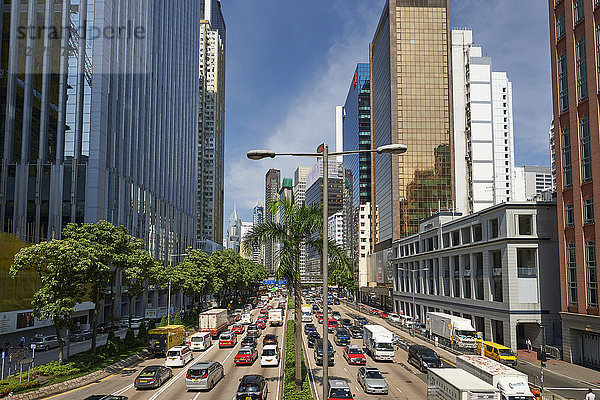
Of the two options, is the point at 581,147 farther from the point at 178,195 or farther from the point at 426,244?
the point at 178,195

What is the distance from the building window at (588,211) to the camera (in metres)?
43.4

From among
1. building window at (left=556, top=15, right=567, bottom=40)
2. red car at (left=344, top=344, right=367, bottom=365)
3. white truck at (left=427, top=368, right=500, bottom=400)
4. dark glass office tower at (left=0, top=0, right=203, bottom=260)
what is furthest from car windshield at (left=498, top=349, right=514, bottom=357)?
dark glass office tower at (left=0, top=0, right=203, bottom=260)

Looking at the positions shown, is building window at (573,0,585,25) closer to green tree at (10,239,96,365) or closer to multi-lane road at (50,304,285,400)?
multi-lane road at (50,304,285,400)

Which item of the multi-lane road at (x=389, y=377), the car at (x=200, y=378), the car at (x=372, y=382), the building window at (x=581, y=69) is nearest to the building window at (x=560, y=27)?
the building window at (x=581, y=69)

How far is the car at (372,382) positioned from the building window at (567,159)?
27375 mm

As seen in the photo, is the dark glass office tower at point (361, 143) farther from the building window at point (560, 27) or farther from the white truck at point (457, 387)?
the white truck at point (457, 387)

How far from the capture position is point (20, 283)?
176ft

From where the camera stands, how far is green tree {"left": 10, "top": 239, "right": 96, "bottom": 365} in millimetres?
37094

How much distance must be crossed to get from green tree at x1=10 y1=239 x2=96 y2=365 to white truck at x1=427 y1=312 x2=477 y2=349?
125 feet

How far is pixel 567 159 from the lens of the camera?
47188 millimetres

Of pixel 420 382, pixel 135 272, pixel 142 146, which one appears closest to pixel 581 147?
pixel 420 382

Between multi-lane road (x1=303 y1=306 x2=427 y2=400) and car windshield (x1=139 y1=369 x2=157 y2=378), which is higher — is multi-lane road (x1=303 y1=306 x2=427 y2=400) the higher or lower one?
the lower one

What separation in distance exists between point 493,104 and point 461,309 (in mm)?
71412

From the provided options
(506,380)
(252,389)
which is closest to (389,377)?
(252,389)
